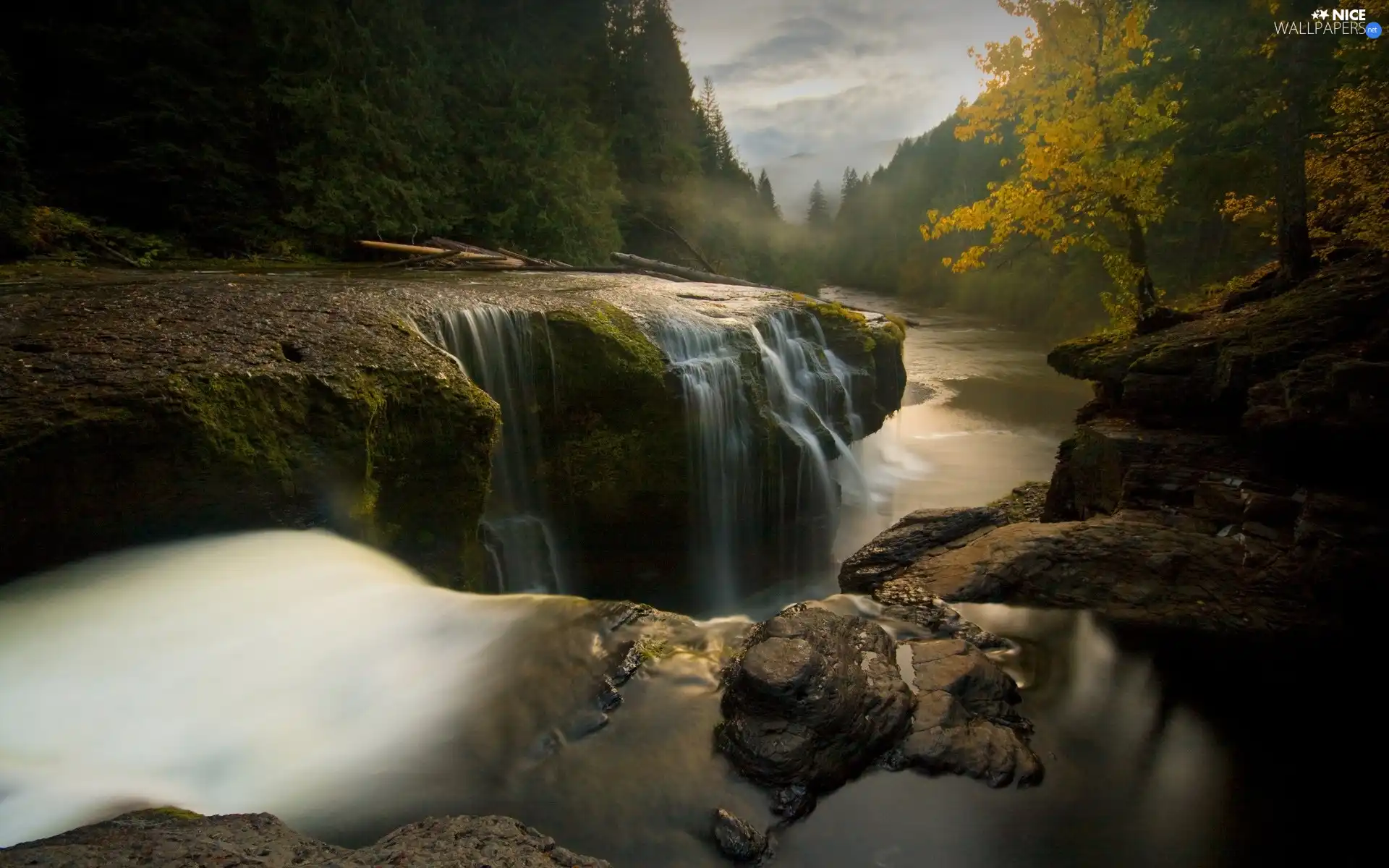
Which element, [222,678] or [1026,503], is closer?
[222,678]

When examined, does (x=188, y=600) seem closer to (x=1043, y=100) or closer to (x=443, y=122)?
(x=1043, y=100)

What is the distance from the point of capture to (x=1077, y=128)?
954 centimetres

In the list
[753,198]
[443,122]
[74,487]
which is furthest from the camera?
[753,198]

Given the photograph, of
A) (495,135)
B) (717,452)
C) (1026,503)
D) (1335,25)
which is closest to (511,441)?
(717,452)

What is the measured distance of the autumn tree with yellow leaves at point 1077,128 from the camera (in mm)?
9391

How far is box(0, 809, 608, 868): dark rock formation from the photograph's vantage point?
1.73m

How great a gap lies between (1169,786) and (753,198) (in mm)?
43758

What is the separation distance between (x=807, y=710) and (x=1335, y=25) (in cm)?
1080

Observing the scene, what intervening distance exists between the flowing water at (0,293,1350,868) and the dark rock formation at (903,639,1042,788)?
0.33 ft

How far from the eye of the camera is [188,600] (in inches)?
128

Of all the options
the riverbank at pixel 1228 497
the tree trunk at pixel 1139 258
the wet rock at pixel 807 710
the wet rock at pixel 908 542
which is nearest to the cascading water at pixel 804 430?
the wet rock at pixel 908 542

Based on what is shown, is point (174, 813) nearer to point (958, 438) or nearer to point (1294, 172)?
point (1294, 172)

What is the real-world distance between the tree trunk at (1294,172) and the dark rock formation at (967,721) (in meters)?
7.45

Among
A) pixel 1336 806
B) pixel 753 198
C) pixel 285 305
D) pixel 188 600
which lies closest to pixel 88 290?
pixel 285 305
